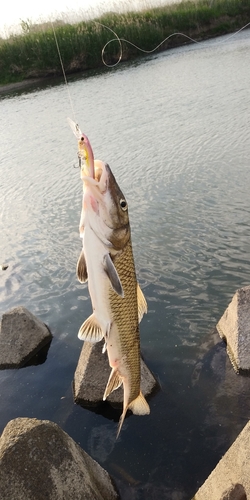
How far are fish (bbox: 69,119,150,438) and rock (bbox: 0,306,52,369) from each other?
11.2 ft

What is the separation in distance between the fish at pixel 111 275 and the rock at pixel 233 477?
91 centimetres

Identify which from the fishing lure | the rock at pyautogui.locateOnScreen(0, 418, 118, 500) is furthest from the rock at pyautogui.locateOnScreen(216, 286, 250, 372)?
the fishing lure

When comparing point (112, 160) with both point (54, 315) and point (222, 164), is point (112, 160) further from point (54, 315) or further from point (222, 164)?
point (54, 315)

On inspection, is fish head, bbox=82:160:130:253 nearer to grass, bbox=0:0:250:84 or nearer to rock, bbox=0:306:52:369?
rock, bbox=0:306:52:369

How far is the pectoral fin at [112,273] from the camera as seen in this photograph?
3.94 m

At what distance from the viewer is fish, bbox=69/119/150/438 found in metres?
3.67

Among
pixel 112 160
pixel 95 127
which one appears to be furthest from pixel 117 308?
pixel 95 127

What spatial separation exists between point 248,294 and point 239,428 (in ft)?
5.89

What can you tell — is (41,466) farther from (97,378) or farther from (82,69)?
(82,69)

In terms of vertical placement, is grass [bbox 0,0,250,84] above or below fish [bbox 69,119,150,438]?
below

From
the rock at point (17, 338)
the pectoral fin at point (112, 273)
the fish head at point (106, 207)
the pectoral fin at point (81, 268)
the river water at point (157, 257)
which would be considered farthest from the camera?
the rock at point (17, 338)

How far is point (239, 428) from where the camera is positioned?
595cm

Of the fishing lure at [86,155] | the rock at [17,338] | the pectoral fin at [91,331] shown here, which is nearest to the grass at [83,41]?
the rock at [17,338]

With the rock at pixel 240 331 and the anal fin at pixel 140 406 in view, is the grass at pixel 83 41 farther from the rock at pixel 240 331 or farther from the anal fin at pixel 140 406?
the anal fin at pixel 140 406
